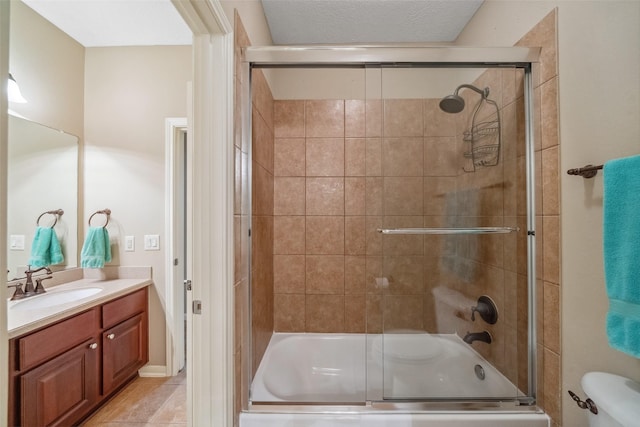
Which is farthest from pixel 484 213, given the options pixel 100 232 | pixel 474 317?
pixel 100 232

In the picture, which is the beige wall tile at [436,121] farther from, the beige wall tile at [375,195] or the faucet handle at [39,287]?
the faucet handle at [39,287]

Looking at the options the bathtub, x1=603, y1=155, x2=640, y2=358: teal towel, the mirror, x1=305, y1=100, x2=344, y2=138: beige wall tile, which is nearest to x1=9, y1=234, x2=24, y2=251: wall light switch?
the mirror

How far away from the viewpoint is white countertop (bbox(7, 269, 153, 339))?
1216 mm

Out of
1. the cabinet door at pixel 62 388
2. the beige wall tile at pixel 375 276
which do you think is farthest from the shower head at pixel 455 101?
the cabinet door at pixel 62 388

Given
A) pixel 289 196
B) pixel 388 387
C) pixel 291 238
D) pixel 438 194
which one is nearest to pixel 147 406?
pixel 291 238

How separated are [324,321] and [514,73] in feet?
6.33

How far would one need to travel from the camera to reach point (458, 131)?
1388 millimetres

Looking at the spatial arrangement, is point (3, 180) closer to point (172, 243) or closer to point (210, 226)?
point (210, 226)

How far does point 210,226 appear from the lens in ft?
3.28

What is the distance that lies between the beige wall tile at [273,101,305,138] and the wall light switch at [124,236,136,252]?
4.60 feet

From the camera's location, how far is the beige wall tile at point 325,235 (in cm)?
203

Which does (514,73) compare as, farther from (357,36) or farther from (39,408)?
(39,408)

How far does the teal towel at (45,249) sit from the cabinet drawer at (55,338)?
0.54 metres

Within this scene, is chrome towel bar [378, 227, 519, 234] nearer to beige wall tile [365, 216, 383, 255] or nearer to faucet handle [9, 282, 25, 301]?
beige wall tile [365, 216, 383, 255]
